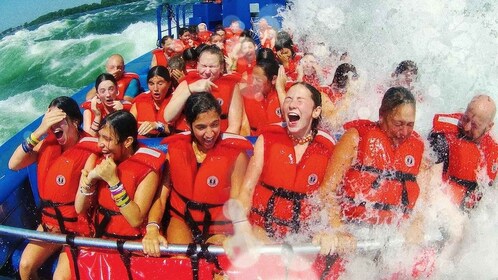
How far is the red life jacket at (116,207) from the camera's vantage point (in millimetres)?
2383

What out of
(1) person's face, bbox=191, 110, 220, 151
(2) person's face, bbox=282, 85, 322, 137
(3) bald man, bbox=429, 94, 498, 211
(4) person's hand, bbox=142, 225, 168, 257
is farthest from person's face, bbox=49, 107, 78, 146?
(3) bald man, bbox=429, 94, 498, 211

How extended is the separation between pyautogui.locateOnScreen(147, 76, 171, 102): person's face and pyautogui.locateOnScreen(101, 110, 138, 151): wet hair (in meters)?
1.38

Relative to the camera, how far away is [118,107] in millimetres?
3711

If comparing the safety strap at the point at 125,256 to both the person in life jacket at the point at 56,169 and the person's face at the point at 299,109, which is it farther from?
the person's face at the point at 299,109

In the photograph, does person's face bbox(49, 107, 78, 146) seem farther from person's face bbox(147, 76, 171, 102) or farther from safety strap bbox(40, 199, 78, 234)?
person's face bbox(147, 76, 171, 102)

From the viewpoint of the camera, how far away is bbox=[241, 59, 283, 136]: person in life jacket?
3.85m

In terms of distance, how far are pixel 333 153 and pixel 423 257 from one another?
681mm

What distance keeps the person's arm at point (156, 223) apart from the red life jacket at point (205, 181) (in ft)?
0.30

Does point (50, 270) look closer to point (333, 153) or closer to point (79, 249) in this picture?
point (79, 249)

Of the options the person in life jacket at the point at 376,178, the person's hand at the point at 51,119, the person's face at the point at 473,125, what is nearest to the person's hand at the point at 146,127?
the person's hand at the point at 51,119

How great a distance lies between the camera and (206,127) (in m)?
2.39

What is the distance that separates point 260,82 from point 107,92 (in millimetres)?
1289

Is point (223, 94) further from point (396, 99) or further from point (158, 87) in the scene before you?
point (396, 99)

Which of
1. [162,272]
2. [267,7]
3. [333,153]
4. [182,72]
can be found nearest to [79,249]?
[162,272]
